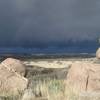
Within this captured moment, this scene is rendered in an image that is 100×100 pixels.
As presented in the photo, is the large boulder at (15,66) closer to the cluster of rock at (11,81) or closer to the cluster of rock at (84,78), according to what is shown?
the cluster of rock at (11,81)

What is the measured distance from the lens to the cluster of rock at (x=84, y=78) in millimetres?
17344

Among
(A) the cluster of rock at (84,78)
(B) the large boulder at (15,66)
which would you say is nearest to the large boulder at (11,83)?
(B) the large boulder at (15,66)

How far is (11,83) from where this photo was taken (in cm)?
1972

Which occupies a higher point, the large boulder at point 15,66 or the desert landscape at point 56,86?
the large boulder at point 15,66

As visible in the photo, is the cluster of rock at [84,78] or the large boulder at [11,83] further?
the large boulder at [11,83]

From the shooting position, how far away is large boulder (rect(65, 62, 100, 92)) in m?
17.4

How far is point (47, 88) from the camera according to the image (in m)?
17.8

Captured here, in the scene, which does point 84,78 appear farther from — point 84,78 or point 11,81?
point 11,81

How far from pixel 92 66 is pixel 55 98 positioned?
10.7 feet

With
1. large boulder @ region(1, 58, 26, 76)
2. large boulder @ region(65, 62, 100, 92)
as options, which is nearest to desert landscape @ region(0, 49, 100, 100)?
large boulder @ region(65, 62, 100, 92)

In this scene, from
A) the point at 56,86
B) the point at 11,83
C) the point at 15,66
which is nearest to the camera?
the point at 56,86

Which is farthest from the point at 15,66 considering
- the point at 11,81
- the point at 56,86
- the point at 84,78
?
the point at 84,78

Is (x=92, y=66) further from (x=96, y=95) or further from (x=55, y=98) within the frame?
(x=96, y=95)

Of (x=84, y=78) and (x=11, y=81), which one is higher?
(x=84, y=78)
